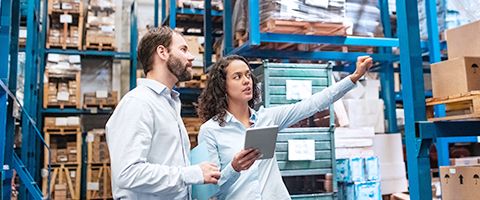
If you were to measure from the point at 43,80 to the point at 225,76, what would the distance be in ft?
26.0

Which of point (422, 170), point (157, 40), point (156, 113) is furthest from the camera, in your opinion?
point (422, 170)

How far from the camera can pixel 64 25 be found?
1033cm

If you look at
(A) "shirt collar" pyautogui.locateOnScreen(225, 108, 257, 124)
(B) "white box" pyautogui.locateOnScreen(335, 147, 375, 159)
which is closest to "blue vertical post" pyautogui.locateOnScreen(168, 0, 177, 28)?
(B) "white box" pyautogui.locateOnScreen(335, 147, 375, 159)

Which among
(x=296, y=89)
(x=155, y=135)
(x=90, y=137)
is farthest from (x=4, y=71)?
(x=90, y=137)

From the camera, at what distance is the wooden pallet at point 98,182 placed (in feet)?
32.3

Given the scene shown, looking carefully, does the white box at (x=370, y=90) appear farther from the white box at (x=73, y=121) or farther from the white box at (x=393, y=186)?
the white box at (x=73, y=121)

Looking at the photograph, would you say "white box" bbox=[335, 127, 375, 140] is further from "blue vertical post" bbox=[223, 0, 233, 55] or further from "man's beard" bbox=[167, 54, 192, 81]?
"man's beard" bbox=[167, 54, 192, 81]

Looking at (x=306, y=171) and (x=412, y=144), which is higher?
(x=412, y=144)

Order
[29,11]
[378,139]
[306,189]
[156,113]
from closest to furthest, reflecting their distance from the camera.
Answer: [156,113] → [306,189] → [378,139] → [29,11]

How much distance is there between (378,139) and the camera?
633cm

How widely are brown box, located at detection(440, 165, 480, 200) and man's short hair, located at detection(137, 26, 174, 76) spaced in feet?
6.44

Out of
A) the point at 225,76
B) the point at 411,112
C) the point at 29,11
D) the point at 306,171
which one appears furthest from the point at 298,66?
the point at 29,11

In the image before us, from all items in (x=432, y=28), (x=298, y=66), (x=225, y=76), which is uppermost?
(x=432, y=28)

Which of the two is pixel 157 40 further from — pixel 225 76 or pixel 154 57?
pixel 225 76
